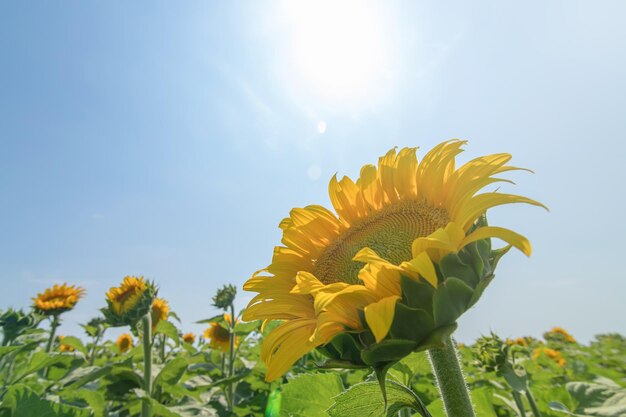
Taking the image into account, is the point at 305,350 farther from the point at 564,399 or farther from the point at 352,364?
the point at 564,399

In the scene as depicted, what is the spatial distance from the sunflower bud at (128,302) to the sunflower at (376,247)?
352cm

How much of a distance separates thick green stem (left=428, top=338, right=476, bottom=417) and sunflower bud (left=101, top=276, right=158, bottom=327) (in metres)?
4.05

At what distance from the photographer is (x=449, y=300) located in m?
1.06

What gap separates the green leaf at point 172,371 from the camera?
356 centimetres

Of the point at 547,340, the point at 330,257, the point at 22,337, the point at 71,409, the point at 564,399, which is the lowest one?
the point at 564,399

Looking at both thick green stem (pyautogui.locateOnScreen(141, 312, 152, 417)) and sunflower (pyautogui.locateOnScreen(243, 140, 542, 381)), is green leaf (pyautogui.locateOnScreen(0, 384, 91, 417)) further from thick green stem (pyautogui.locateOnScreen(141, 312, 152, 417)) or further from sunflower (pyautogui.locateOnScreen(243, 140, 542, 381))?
sunflower (pyautogui.locateOnScreen(243, 140, 542, 381))

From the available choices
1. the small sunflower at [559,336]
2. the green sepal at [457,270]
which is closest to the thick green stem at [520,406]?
the green sepal at [457,270]

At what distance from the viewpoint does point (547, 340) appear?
11.2 m

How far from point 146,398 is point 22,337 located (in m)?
2.09

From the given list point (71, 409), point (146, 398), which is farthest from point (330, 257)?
point (146, 398)

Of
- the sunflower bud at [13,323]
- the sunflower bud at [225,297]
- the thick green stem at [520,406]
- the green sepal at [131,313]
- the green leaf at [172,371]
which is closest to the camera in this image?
the thick green stem at [520,406]

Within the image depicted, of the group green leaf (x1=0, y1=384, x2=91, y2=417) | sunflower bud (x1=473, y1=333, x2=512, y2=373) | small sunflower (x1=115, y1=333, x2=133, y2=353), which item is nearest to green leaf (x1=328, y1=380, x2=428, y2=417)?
sunflower bud (x1=473, y1=333, x2=512, y2=373)

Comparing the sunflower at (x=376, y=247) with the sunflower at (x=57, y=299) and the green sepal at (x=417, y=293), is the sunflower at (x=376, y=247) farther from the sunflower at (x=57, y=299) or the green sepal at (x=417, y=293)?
the sunflower at (x=57, y=299)

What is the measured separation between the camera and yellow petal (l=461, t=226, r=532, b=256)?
1016 millimetres
